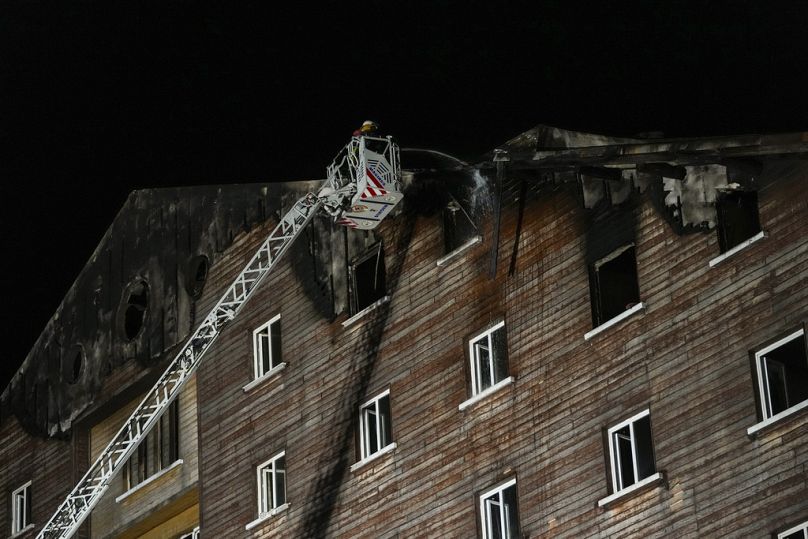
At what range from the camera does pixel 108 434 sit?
5166 centimetres

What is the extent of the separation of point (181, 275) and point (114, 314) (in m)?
3.99

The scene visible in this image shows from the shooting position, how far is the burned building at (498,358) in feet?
110

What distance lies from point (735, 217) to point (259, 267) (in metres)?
14.8

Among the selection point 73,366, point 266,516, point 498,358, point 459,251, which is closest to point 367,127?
point 459,251

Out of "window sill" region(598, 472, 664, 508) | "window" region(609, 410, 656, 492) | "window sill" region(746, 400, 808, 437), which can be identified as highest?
"window" region(609, 410, 656, 492)

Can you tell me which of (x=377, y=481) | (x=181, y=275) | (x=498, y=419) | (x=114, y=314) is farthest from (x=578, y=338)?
(x=114, y=314)

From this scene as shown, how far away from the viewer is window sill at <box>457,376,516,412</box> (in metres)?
37.9

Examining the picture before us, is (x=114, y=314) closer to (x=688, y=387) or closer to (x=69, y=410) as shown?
(x=69, y=410)

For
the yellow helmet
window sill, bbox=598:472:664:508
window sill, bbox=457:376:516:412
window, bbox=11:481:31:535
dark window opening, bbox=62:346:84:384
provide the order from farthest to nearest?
1. dark window opening, bbox=62:346:84:384
2. window, bbox=11:481:31:535
3. the yellow helmet
4. window sill, bbox=457:376:516:412
5. window sill, bbox=598:472:664:508

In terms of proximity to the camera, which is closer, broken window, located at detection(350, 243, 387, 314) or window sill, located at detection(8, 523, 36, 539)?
broken window, located at detection(350, 243, 387, 314)

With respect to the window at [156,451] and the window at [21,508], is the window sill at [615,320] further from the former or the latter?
the window at [21,508]

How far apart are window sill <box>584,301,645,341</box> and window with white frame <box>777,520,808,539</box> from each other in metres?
5.91

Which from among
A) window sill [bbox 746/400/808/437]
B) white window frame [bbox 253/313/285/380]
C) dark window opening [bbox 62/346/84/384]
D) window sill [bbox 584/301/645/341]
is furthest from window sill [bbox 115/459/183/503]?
window sill [bbox 746/400/808/437]

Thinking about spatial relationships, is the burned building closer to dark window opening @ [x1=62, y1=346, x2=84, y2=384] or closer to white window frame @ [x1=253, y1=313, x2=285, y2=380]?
white window frame @ [x1=253, y1=313, x2=285, y2=380]
